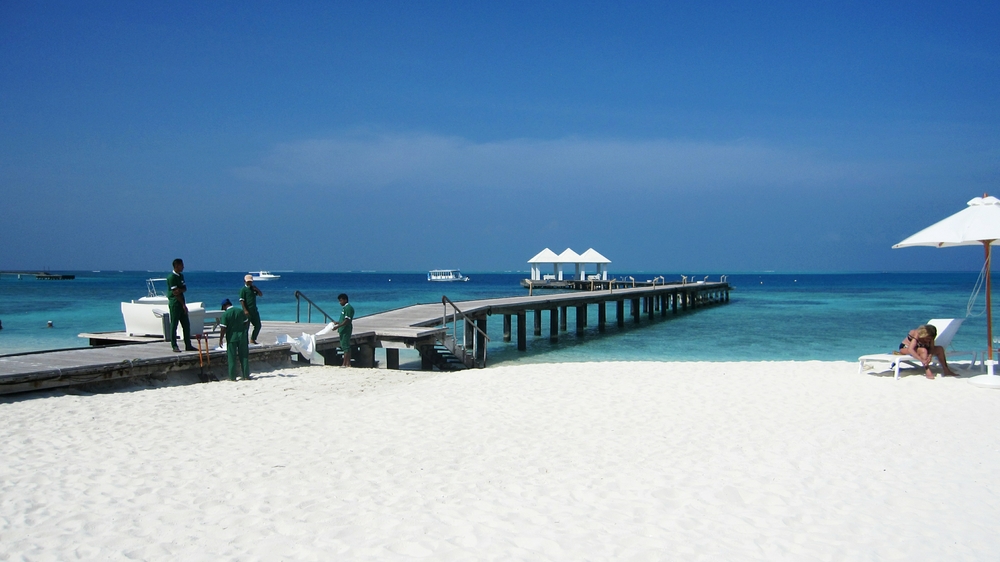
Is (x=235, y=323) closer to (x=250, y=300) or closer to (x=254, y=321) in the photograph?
(x=250, y=300)

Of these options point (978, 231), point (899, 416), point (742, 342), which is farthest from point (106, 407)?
point (742, 342)

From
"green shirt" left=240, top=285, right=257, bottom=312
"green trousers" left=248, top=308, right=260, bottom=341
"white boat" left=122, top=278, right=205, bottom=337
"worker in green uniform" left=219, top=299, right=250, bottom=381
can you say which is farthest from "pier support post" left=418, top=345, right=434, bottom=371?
"worker in green uniform" left=219, top=299, right=250, bottom=381

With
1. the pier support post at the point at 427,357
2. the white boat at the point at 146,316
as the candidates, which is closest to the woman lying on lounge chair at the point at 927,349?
the pier support post at the point at 427,357

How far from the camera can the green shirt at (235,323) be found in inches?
359

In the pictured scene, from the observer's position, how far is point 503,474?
17.0ft

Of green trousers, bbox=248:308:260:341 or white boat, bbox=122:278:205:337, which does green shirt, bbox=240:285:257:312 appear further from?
white boat, bbox=122:278:205:337

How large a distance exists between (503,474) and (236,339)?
5731mm

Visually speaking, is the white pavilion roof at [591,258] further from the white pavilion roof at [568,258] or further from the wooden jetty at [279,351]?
the wooden jetty at [279,351]

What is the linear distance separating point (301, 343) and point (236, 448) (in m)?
5.29

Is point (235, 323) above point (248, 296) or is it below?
below

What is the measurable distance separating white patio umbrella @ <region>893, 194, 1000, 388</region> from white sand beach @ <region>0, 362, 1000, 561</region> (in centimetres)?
Result: 139

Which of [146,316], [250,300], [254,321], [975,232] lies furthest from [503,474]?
[146,316]

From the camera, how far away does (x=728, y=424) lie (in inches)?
270

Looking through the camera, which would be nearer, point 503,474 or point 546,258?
point 503,474
